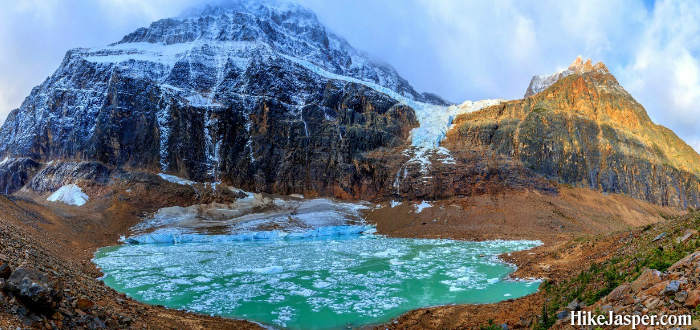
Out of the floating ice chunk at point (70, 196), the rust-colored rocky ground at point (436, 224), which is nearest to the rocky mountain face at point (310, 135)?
the floating ice chunk at point (70, 196)

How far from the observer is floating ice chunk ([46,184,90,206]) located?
2125 inches

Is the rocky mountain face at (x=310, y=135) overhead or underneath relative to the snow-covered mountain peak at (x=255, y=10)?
underneath

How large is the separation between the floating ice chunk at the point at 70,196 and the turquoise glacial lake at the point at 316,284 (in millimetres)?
32864

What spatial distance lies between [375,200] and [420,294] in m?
44.6

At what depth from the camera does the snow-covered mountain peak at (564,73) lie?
90.6m

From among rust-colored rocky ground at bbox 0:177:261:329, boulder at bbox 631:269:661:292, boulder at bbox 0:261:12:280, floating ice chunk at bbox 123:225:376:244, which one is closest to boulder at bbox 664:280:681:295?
boulder at bbox 631:269:661:292

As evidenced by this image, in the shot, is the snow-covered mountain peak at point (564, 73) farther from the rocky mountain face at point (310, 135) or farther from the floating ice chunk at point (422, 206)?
the floating ice chunk at point (422, 206)

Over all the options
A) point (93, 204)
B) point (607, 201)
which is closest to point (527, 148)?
point (607, 201)

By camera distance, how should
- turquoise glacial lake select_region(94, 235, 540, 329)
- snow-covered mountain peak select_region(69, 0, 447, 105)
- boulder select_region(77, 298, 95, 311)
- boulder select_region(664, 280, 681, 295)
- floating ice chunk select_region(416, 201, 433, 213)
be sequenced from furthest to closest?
snow-covered mountain peak select_region(69, 0, 447, 105), floating ice chunk select_region(416, 201, 433, 213), turquoise glacial lake select_region(94, 235, 540, 329), boulder select_region(77, 298, 95, 311), boulder select_region(664, 280, 681, 295)

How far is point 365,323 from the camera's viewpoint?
12.5m

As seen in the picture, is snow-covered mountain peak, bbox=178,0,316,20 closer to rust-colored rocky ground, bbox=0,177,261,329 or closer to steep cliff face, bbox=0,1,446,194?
steep cliff face, bbox=0,1,446,194

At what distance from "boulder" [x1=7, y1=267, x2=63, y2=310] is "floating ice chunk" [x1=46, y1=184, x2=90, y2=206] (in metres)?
57.7

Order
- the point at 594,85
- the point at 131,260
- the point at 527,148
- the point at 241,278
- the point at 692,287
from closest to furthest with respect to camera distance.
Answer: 1. the point at 692,287
2. the point at 241,278
3. the point at 131,260
4. the point at 527,148
5. the point at 594,85

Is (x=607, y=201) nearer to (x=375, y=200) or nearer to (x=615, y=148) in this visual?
(x=615, y=148)
